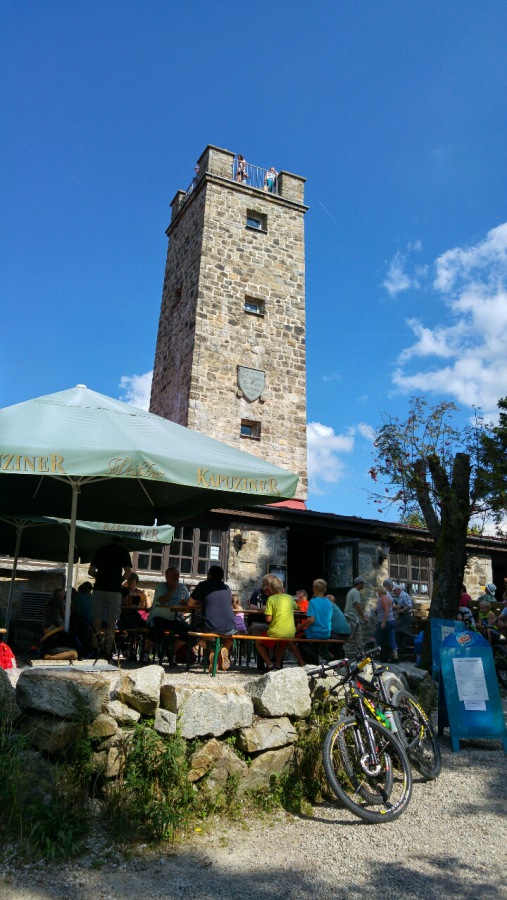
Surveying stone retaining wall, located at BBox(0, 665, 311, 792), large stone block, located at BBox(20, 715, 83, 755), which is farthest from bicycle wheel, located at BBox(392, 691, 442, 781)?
large stone block, located at BBox(20, 715, 83, 755)

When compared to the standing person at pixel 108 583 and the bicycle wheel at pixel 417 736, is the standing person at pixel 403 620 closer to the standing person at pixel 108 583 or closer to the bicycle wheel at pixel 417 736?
the standing person at pixel 108 583

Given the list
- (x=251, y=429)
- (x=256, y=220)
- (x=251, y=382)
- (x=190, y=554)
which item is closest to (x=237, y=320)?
(x=251, y=382)

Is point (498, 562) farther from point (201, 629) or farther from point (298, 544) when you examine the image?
point (201, 629)

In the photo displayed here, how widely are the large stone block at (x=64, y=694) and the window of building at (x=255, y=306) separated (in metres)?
16.7

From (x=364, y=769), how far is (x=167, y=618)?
3.21 metres

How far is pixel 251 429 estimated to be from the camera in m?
19.3

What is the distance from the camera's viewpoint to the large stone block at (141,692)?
13.5 feet

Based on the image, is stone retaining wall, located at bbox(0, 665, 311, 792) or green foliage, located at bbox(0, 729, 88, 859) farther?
stone retaining wall, located at bbox(0, 665, 311, 792)

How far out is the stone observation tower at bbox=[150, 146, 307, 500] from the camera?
61.1 ft

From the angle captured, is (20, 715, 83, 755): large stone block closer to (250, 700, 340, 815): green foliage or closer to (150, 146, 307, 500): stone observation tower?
(250, 700, 340, 815): green foliage

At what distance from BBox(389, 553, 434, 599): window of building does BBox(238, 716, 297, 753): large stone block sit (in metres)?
10.7

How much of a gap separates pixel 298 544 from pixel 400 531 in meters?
3.96

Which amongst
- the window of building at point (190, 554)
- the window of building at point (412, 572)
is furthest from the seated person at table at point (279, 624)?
the window of building at point (412, 572)

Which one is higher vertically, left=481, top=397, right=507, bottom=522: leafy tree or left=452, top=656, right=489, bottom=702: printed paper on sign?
left=481, top=397, right=507, bottom=522: leafy tree
